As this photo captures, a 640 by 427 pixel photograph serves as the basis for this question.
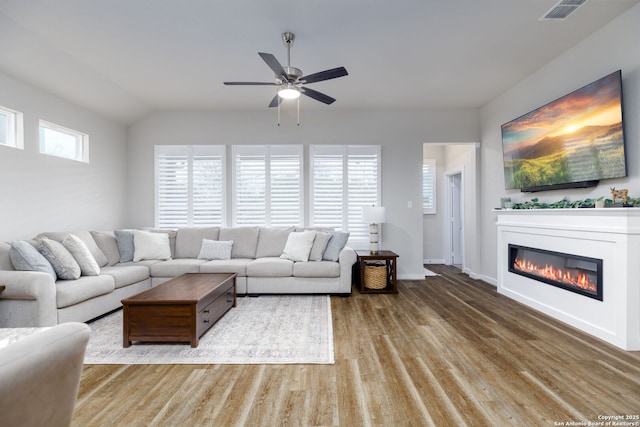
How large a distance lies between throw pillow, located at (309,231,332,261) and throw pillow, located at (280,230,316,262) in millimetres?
63

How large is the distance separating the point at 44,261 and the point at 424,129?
18.0 feet

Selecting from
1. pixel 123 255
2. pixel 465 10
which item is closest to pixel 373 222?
pixel 465 10

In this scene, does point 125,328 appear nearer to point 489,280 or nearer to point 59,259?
point 59,259

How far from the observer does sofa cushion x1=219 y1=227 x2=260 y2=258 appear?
15.8ft

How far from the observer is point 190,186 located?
17.7 feet

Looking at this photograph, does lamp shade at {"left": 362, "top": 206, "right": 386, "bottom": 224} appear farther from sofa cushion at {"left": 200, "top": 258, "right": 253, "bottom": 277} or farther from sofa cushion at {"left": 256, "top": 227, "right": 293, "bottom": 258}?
sofa cushion at {"left": 200, "top": 258, "right": 253, "bottom": 277}

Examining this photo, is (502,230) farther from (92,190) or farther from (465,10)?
(92,190)

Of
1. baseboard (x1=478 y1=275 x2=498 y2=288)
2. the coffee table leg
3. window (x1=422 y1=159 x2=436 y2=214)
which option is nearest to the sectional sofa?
the coffee table leg

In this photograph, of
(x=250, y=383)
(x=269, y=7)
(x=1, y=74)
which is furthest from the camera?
(x=1, y=74)

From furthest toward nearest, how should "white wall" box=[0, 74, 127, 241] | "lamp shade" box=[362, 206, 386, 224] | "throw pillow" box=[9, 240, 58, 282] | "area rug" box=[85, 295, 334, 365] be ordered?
"lamp shade" box=[362, 206, 386, 224] → "white wall" box=[0, 74, 127, 241] → "throw pillow" box=[9, 240, 58, 282] → "area rug" box=[85, 295, 334, 365]

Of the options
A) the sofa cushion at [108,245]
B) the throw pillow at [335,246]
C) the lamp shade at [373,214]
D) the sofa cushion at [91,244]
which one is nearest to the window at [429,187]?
A: the lamp shade at [373,214]

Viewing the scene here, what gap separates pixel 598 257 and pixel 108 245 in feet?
19.0

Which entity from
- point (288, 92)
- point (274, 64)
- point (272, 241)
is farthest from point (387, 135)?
point (274, 64)

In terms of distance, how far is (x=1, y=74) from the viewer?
3.35 metres
